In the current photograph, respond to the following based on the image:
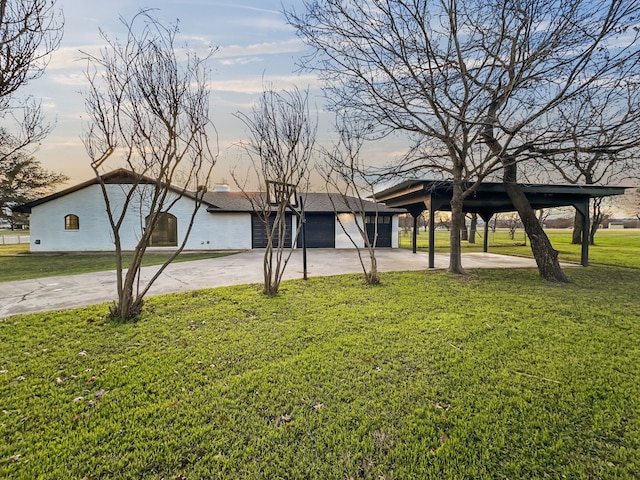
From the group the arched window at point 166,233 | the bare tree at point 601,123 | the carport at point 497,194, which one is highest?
the bare tree at point 601,123

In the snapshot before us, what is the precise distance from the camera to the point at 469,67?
804 centimetres

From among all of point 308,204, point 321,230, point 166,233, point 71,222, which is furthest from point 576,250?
point 71,222

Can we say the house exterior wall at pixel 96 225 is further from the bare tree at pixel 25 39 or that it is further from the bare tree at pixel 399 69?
the bare tree at pixel 25 39

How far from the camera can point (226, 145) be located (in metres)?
6.22

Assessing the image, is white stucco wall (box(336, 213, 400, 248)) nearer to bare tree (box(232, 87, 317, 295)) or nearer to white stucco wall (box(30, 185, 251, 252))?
white stucco wall (box(30, 185, 251, 252))

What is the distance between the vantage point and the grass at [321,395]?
1.92 metres

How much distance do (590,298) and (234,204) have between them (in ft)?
52.0

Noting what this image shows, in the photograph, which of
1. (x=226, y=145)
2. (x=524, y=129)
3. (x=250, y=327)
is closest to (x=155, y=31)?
(x=226, y=145)

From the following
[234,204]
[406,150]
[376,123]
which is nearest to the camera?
[376,123]

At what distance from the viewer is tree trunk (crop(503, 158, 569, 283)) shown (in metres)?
7.88

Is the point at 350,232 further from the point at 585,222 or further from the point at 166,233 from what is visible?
the point at 585,222

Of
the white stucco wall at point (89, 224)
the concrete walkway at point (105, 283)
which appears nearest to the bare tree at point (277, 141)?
the concrete walkway at point (105, 283)

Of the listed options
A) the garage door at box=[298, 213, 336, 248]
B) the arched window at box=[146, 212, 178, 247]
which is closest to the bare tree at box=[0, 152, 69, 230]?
the arched window at box=[146, 212, 178, 247]

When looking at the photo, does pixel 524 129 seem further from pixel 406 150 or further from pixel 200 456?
pixel 200 456
